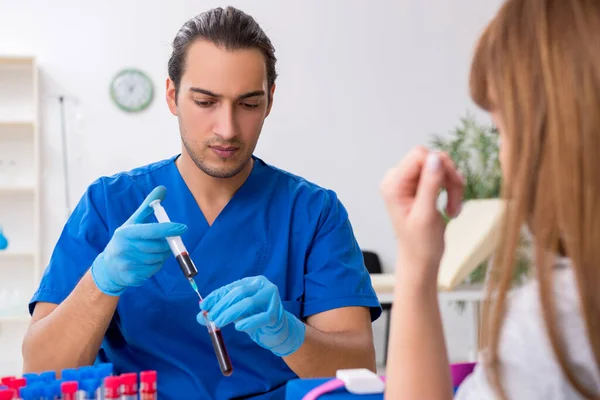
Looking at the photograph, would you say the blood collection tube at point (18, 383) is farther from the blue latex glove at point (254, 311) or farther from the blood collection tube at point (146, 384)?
the blue latex glove at point (254, 311)

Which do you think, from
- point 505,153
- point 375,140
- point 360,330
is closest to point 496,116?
point 505,153

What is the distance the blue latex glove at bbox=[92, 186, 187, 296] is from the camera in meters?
1.13

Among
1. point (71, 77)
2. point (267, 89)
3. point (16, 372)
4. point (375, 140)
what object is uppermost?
point (267, 89)

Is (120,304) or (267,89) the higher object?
(267,89)

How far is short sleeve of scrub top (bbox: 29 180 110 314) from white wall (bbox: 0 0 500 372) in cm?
305

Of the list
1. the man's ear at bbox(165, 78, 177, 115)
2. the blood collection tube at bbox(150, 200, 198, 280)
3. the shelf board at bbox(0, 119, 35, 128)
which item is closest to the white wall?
the shelf board at bbox(0, 119, 35, 128)

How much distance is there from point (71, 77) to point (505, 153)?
4103 millimetres

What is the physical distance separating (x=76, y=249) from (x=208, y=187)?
0.27 m

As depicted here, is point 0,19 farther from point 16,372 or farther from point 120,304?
point 120,304

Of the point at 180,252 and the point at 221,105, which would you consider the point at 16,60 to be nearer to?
the point at 221,105

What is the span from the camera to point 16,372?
418 cm

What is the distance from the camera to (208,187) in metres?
1.43

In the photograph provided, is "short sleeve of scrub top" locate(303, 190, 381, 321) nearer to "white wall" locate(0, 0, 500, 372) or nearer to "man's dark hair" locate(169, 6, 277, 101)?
"man's dark hair" locate(169, 6, 277, 101)

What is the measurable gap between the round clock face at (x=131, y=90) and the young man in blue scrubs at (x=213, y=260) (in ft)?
9.97
